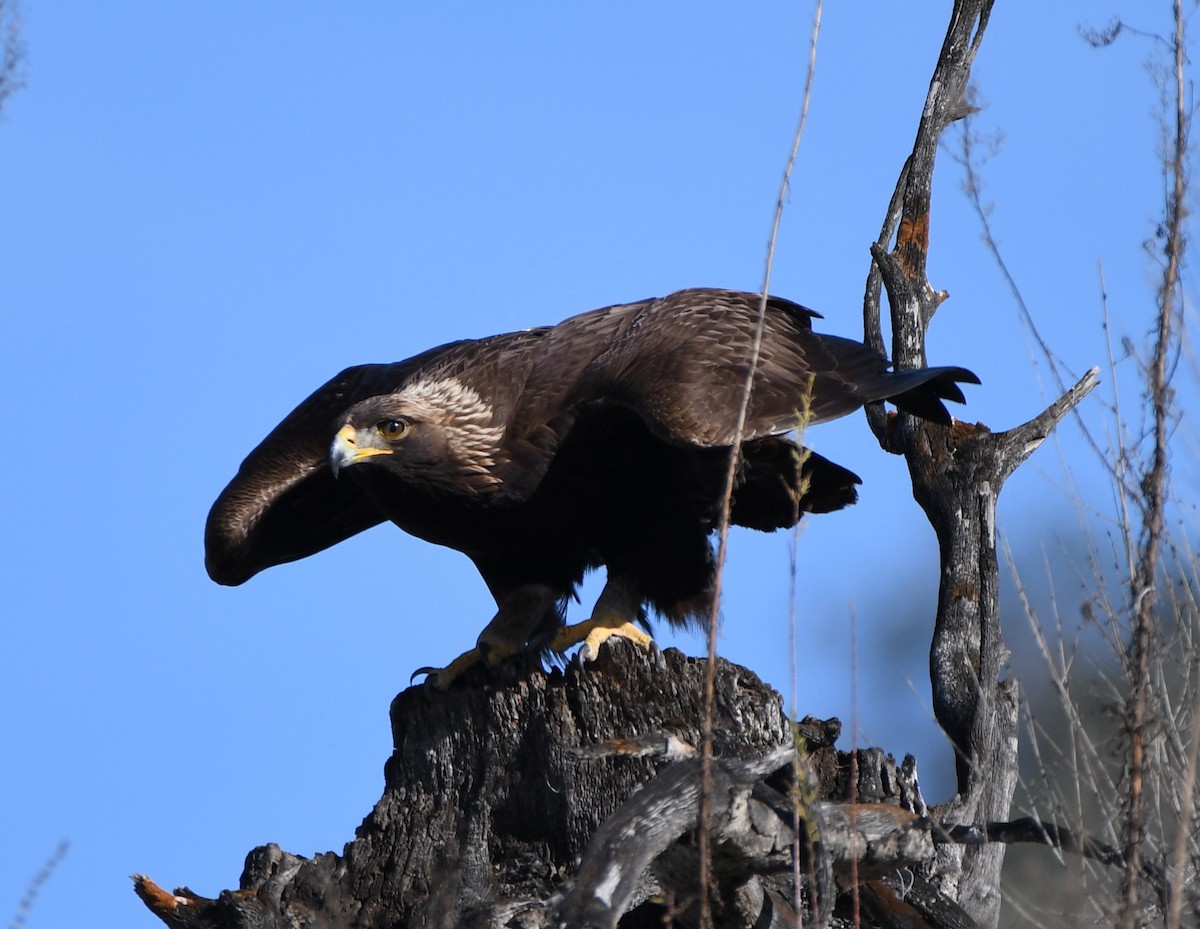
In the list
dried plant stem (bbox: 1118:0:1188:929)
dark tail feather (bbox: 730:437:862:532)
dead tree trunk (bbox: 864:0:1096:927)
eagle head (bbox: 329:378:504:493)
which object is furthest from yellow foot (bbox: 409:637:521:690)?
dried plant stem (bbox: 1118:0:1188:929)

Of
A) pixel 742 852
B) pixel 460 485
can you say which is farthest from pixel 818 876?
pixel 460 485

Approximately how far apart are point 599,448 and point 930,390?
1.25m

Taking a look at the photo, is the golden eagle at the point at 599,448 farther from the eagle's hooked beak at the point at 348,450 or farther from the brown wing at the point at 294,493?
the brown wing at the point at 294,493

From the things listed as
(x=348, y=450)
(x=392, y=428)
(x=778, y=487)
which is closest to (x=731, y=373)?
(x=778, y=487)

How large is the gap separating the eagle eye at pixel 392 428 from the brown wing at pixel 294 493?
0.61 meters

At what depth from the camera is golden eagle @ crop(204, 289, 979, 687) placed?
17.4ft

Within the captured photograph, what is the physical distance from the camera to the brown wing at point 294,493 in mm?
6262

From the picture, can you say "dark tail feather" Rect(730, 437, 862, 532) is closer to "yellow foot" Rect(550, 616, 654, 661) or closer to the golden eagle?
the golden eagle

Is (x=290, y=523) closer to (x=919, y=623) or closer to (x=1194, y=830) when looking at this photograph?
(x=1194, y=830)

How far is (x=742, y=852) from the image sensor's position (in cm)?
350

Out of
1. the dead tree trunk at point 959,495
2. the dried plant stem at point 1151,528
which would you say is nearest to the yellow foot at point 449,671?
the dead tree trunk at point 959,495

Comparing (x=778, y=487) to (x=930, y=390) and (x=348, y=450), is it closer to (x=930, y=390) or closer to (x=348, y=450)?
(x=930, y=390)

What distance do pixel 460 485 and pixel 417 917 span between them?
1.61 m

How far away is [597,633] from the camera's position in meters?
5.32
